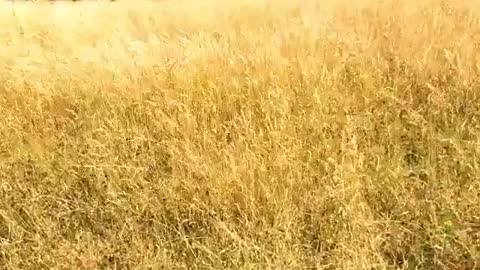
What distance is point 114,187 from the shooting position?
8.68 feet

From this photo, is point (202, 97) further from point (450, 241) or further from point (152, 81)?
point (450, 241)

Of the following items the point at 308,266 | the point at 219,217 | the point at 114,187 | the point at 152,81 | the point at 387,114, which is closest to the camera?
the point at 308,266

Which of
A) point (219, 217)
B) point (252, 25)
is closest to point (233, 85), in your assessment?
point (219, 217)

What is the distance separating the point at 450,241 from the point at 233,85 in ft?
6.03

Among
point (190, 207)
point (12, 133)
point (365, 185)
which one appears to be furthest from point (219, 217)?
point (12, 133)

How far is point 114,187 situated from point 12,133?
1.01 metres

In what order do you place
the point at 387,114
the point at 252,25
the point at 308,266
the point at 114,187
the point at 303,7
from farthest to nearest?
the point at 303,7 < the point at 252,25 < the point at 387,114 < the point at 114,187 < the point at 308,266

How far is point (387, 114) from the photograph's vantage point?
119 inches

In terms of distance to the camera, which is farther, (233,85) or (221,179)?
(233,85)

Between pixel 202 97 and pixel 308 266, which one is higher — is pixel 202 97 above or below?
above

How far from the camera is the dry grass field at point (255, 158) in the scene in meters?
2.24

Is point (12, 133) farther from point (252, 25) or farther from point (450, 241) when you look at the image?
point (252, 25)

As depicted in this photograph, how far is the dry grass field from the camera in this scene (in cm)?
224

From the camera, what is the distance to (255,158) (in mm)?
2611
